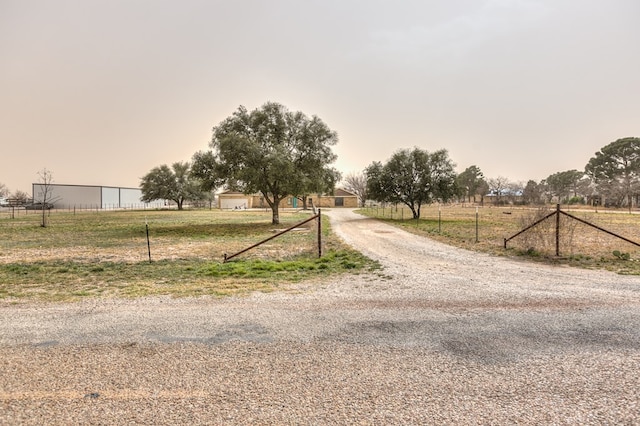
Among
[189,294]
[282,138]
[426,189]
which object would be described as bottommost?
[189,294]

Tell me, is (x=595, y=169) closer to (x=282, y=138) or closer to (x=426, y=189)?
(x=426, y=189)

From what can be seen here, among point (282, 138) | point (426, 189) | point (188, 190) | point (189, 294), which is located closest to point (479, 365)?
point (189, 294)

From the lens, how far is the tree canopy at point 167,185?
67938 millimetres

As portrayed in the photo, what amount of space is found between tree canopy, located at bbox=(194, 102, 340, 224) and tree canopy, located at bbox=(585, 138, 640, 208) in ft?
197

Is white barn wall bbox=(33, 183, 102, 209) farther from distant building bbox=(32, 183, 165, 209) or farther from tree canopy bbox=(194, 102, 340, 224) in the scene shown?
tree canopy bbox=(194, 102, 340, 224)

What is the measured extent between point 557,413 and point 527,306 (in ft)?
10.7

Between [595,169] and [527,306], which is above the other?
[595,169]

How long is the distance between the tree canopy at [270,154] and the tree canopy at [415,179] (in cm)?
853

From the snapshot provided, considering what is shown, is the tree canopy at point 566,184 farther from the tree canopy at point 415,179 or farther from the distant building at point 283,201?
the tree canopy at point 415,179

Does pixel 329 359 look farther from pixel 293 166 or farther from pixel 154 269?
pixel 293 166

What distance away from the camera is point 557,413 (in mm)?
2738

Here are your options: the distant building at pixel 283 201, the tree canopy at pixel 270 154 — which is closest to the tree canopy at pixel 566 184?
the distant building at pixel 283 201

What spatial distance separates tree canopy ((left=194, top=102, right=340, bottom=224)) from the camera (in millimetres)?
23422

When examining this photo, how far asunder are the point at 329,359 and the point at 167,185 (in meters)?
71.5
